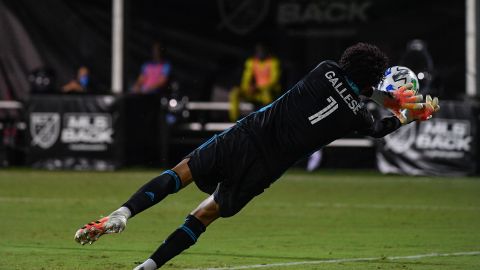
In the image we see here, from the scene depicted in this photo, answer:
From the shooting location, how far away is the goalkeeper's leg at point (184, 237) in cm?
811

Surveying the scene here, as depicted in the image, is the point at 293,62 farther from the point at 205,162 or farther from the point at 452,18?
the point at 205,162

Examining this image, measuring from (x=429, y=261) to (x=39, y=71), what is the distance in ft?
46.3

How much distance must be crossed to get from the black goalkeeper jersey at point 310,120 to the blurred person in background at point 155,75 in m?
13.1

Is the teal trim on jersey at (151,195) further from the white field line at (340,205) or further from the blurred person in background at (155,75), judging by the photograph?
the blurred person in background at (155,75)

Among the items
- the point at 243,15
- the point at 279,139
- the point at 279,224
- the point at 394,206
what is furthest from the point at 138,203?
the point at 243,15

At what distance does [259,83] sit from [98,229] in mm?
13990

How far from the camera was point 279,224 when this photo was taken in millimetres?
13188

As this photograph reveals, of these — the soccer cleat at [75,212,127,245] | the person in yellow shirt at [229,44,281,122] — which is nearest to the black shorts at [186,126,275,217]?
the soccer cleat at [75,212,127,245]

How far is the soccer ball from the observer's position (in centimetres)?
880

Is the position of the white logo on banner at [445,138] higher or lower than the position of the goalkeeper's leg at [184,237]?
lower

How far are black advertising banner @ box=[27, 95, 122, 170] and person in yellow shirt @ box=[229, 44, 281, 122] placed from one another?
2367mm

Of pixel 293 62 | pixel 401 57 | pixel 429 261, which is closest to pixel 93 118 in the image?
pixel 293 62

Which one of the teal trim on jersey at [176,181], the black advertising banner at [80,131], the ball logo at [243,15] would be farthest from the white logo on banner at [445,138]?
the teal trim on jersey at [176,181]

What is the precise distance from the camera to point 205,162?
8227mm
